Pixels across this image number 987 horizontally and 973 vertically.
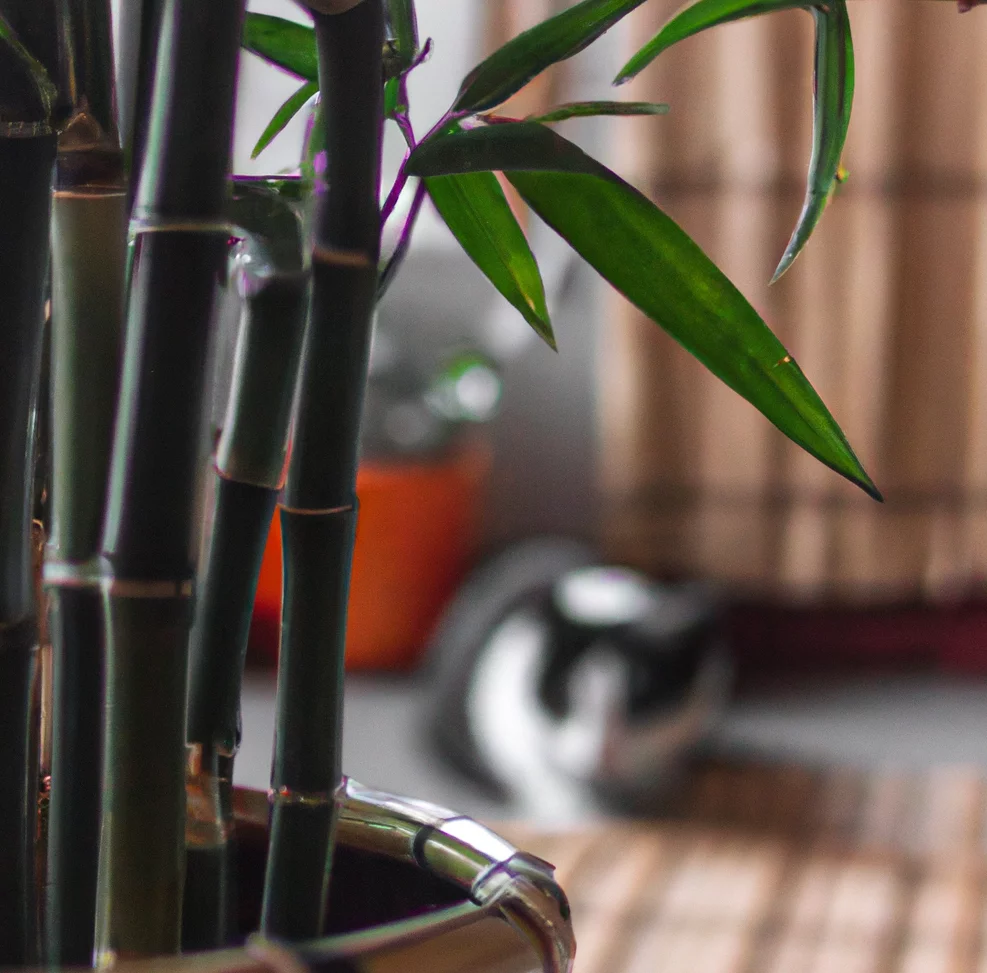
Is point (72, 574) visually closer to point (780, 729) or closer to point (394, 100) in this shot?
point (394, 100)

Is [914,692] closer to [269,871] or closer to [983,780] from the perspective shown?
[983,780]

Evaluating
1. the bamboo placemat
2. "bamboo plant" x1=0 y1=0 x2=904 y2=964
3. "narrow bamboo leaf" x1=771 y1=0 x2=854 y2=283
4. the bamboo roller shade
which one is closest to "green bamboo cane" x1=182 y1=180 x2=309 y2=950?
"bamboo plant" x1=0 y1=0 x2=904 y2=964

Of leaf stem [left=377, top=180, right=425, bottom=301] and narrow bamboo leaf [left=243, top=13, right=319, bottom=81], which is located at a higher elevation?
narrow bamboo leaf [left=243, top=13, right=319, bottom=81]

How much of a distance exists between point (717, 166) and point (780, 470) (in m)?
0.48

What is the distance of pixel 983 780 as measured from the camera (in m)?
1.67

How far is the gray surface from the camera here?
5.47ft

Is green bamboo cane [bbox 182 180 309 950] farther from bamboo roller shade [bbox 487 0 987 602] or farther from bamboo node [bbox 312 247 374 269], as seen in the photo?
bamboo roller shade [bbox 487 0 987 602]

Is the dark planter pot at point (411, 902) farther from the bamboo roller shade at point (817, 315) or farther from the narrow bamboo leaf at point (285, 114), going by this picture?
the bamboo roller shade at point (817, 315)

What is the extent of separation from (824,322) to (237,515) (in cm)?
180

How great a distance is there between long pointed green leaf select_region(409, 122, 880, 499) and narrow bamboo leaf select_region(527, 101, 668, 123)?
0.02 meters

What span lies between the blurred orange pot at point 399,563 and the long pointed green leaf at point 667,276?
5.92 ft

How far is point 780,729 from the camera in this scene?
74.2 inches

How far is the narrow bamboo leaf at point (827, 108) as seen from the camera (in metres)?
0.25

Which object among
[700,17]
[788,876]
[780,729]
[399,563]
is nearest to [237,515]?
[700,17]
